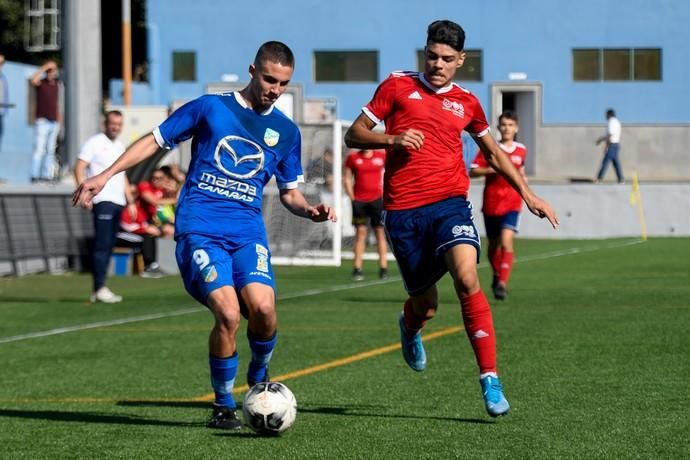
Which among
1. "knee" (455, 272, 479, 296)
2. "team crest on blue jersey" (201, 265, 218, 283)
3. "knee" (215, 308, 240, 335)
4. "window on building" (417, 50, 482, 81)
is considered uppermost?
"window on building" (417, 50, 482, 81)

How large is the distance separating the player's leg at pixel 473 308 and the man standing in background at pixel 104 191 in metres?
8.51

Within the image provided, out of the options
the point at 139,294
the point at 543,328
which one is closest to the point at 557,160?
the point at 139,294

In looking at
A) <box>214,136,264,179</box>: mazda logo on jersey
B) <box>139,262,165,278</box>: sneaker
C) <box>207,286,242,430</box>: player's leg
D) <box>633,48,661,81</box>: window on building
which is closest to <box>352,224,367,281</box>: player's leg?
<box>139,262,165,278</box>: sneaker

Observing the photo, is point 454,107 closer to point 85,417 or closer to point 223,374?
point 223,374

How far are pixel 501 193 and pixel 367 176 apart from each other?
5.06 meters

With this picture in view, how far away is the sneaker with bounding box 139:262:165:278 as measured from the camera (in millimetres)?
23031

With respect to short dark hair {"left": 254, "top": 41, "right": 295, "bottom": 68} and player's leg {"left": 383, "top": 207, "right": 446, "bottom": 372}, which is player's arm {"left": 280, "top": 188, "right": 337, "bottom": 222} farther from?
short dark hair {"left": 254, "top": 41, "right": 295, "bottom": 68}

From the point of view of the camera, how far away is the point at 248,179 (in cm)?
839

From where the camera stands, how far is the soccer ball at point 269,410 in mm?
7977

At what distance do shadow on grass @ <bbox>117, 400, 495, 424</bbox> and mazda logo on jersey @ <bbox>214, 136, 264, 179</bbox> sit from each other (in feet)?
5.27

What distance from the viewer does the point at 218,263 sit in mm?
8180

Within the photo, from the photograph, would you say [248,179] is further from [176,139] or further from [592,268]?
[592,268]

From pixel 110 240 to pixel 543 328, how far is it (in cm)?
593

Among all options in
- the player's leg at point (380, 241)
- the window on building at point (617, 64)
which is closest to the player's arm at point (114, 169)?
the player's leg at point (380, 241)
